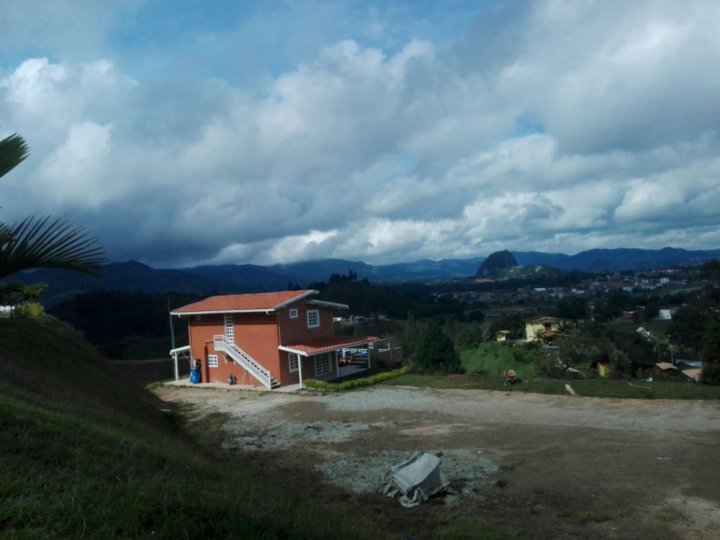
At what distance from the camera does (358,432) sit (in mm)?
14836

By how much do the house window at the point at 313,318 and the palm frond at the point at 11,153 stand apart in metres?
23.3

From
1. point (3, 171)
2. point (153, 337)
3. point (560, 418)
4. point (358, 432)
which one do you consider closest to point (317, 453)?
point (358, 432)

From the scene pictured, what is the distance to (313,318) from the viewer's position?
2794 centimetres

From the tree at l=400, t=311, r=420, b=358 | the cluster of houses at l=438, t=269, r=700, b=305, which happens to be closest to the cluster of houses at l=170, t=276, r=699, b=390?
the tree at l=400, t=311, r=420, b=358

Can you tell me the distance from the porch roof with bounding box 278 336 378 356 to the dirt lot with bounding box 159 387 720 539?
418 cm

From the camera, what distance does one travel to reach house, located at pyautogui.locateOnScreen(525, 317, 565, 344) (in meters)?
41.8

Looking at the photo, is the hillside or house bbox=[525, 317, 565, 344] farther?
house bbox=[525, 317, 565, 344]

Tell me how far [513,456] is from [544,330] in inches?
1466

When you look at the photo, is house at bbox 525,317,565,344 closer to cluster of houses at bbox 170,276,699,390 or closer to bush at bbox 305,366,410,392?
cluster of houses at bbox 170,276,699,390

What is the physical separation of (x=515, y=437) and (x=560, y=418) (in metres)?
2.86

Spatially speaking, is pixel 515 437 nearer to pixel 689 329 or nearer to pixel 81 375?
pixel 81 375

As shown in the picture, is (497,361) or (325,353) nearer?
(325,353)

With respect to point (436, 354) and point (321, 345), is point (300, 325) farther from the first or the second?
point (436, 354)

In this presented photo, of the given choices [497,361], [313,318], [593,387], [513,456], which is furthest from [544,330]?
[513,456]
